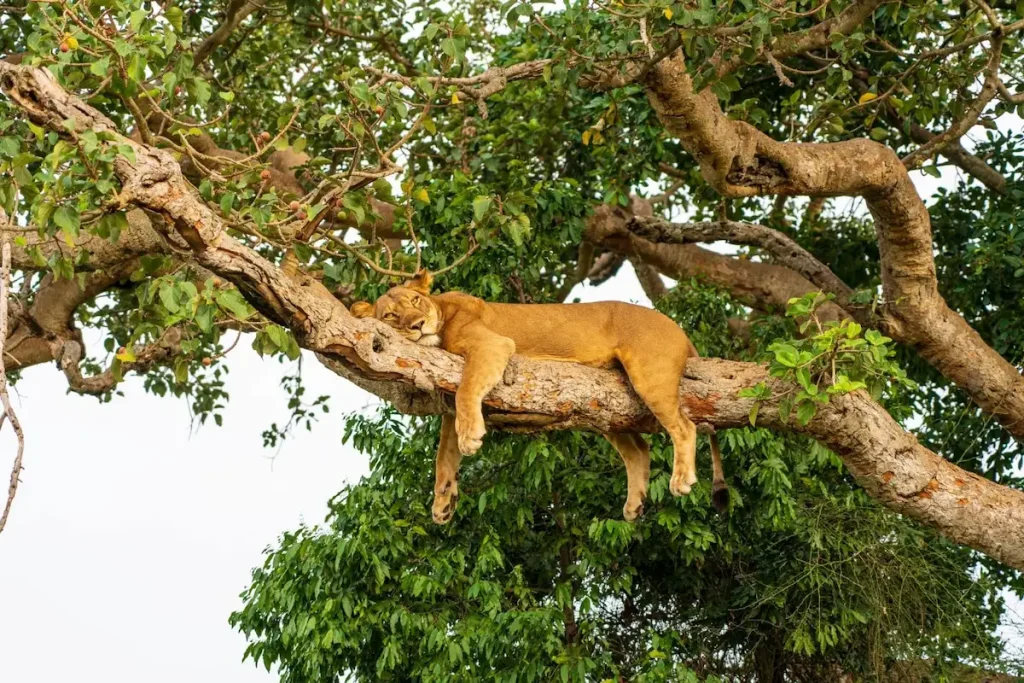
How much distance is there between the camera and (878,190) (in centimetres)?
764

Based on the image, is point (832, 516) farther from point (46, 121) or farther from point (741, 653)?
point (46, 121)

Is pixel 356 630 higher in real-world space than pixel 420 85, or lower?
lower

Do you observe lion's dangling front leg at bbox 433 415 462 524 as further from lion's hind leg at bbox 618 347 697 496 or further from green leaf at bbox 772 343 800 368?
green leaf at bbox 772 343 800 368

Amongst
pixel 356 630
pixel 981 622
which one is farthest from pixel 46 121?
pixel 981 622

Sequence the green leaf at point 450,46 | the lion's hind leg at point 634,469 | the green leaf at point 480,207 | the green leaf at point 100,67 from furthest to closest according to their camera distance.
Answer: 1. the lion's hind leg at point 634,469
2. the green leaf at point 480,207
3. the green leaf at point 450,46
4. the green leaf at point 100,67

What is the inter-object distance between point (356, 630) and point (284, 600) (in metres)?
0.64

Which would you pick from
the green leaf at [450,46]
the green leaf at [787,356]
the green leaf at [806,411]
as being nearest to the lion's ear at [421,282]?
the green leaf at [450,46]

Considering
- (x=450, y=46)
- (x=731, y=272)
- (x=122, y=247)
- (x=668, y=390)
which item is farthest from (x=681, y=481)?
(x=731, y=272)

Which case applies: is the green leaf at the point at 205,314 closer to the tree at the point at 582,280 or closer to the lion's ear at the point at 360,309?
the tree at the point at 582,280

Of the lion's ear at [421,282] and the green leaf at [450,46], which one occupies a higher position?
the green leaf at [450,46]

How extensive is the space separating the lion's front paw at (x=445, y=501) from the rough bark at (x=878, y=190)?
7.95 feet

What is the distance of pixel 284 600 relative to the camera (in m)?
8.30

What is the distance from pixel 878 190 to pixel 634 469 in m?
2.31

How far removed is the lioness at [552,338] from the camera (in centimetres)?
603
